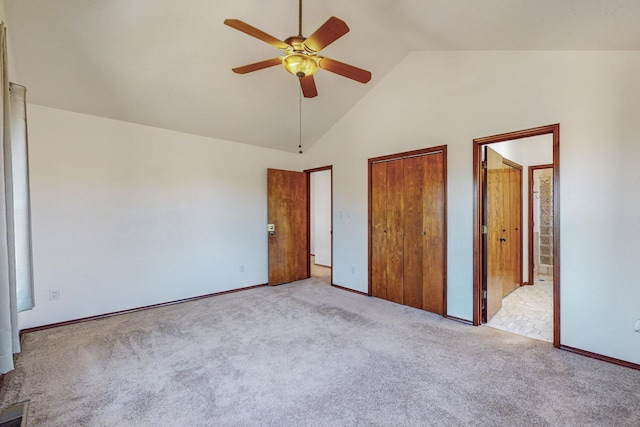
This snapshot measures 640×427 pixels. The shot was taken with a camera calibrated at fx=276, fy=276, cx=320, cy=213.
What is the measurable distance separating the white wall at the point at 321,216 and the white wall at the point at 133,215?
2.41m

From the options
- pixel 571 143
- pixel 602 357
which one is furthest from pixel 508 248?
pixel 571 143

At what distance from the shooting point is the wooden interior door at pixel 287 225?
487 cm

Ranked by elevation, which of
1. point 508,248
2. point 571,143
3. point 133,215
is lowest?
point 508,248

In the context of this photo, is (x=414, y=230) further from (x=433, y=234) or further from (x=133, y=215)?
(x=133, y=215)

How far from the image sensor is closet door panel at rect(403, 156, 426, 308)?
12.0ft

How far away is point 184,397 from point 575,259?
345 cm

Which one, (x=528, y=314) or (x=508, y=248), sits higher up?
(x=508, y=248)

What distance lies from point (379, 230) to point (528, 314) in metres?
2.11

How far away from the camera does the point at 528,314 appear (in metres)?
3.47

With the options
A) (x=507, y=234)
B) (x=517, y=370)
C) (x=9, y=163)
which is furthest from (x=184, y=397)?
(x=507, y=234)

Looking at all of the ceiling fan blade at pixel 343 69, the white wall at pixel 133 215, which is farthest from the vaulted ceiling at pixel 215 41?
the ceiling fan blade at pixel 343 69

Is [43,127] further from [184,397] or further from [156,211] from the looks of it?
[184,397]

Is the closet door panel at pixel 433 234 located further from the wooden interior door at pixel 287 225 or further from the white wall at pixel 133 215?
the white wall at pixel 133 215

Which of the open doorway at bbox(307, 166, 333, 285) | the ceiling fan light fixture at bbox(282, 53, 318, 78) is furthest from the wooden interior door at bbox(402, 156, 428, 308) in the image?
the open doorway at bbox(307, 166, 333, 285)
